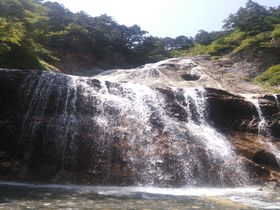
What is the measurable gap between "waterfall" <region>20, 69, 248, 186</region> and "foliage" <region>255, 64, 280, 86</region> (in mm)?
11646

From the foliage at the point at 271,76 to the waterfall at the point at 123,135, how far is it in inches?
459

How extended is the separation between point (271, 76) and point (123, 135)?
18.4 metres

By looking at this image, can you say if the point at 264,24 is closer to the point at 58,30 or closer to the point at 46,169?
the point at 58,30

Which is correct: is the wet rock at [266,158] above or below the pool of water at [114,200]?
above

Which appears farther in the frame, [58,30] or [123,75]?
[58,30]

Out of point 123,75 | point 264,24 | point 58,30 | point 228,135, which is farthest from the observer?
point 264,24

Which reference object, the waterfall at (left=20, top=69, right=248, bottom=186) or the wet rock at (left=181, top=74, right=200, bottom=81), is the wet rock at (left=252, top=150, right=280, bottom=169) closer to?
the waterfall at (left=20, top=69, right=248, bottom=186)

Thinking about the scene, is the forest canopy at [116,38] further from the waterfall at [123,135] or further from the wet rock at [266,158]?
the wet rock at [266,158]

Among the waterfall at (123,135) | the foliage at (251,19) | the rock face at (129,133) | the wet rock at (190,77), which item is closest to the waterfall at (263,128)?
the rock face at (129,133)

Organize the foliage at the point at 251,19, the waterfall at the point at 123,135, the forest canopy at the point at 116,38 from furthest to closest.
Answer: the foliage at the point at 251,19 < the forest canopy at the point at 116,38 < the waterfall at the point at 123,135

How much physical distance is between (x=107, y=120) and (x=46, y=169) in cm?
398

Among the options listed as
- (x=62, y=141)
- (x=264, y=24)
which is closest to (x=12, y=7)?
(x=62, y=141)

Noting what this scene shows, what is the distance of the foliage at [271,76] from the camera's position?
99.6ft

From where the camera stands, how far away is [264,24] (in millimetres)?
47094
